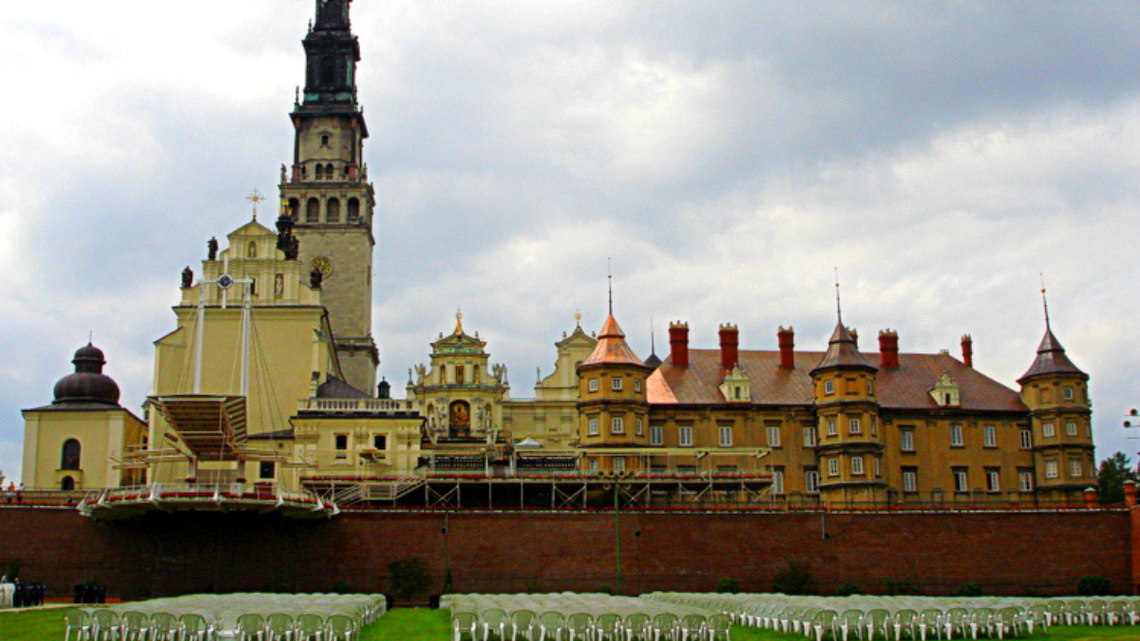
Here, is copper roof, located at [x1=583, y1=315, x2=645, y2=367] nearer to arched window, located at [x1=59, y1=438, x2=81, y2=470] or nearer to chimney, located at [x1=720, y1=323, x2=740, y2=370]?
chimney, located at [x1=720, y1=323, x2=740, y2=370]

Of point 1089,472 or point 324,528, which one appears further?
point 1089,472

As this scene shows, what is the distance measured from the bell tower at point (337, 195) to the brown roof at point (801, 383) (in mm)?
33789

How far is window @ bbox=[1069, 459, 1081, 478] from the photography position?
73.4 metres

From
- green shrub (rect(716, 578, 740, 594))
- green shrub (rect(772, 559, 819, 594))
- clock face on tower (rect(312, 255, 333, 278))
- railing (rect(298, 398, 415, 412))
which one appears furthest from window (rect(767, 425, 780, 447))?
clock face on tower (rect(312, 255, 333, 278))

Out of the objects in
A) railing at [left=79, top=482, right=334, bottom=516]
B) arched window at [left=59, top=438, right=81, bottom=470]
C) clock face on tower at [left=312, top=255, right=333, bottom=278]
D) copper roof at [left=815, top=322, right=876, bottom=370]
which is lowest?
railing at [left=79, top=482, right=334, bottom=516]

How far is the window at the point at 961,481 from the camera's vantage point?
2923 inches

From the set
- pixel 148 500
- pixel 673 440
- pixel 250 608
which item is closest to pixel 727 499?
pixel 673 440

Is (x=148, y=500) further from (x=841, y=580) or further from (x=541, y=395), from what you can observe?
(x=541, y=395)

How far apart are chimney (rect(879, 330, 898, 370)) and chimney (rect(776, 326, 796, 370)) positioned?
19.5 ft

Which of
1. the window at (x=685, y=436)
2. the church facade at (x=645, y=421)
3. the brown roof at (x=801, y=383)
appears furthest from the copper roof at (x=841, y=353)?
the window at (x=685, y=436)

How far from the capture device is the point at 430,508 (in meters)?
58.4

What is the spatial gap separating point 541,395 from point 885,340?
98.6ft

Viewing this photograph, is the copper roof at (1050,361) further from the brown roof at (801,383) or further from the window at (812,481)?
the window at (812,481)

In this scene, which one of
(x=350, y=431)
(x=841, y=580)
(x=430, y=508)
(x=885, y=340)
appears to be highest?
(x=885, y=340)
